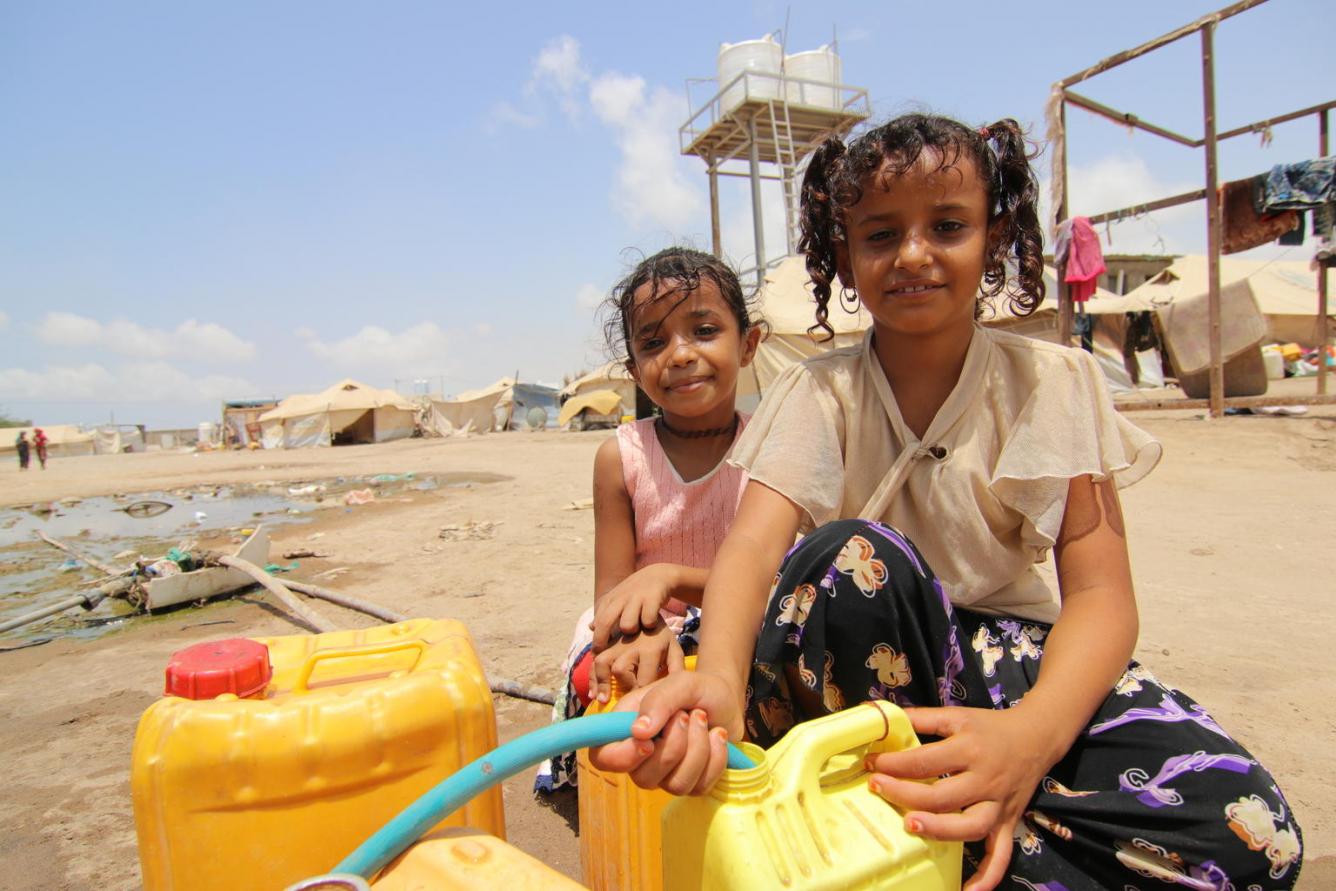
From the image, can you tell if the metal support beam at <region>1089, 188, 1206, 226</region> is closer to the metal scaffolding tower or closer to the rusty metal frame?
the rusty metal frame

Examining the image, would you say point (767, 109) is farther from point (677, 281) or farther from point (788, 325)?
point (677, 281)

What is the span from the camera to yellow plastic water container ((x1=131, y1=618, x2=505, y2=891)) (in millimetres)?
1001

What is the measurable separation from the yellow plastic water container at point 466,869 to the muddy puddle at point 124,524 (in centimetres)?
373

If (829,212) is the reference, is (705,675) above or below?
below

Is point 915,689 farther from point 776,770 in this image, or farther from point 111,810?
point 111,810

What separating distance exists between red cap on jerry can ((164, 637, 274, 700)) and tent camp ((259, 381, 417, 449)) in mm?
28571

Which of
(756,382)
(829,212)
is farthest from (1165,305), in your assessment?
(829,212)

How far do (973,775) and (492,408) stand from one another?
29806mm

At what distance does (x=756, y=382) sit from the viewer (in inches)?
448

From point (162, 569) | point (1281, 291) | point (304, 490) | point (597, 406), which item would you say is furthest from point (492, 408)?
point (162, 569)

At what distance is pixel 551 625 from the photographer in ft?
10.3

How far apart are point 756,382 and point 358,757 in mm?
10566

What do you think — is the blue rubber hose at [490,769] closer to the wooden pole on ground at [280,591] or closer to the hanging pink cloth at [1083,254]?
the wooden pole on ground at [280,591]

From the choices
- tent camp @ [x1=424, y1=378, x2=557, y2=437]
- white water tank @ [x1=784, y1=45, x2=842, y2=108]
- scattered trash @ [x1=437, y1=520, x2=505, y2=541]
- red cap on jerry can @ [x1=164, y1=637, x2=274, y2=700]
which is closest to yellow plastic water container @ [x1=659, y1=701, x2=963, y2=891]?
red cap on jerry can @ [x1=164, y1=637, x2=274, y2=700]
